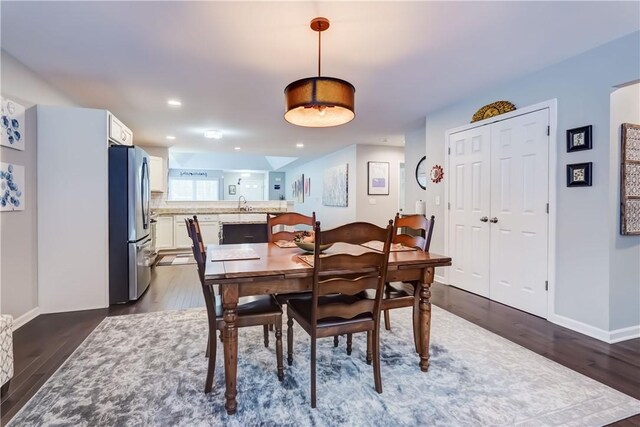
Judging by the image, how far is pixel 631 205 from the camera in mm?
2559

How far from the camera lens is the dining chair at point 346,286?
1624 mm

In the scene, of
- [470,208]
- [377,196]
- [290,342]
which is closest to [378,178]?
[377,196]

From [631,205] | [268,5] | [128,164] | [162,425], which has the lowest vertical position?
[162,425]

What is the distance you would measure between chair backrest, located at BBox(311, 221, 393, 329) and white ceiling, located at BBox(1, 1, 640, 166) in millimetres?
1454

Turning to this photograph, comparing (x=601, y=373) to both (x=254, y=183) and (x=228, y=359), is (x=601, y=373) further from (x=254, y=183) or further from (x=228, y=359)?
(x=254, y=183)

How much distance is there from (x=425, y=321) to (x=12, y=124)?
11.7 feet

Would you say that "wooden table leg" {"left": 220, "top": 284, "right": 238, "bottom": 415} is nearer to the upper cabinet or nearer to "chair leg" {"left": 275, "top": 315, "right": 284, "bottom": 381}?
"chair leg" {"left": 275, "top": 315, "right": 284, "bottom": 381}

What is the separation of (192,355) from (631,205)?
3.53 metres

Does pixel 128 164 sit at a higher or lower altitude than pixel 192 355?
higher

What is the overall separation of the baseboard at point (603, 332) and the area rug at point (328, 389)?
76 cm

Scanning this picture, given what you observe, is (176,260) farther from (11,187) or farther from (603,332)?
(603,332)

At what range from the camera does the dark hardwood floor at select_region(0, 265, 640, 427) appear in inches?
75.3

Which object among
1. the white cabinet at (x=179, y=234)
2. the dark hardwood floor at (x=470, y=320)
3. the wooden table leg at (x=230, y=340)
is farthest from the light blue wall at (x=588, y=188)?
the white cabinet at (x=179, y=234)

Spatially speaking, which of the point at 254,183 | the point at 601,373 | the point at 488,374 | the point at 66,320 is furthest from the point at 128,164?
the point at 254,183
